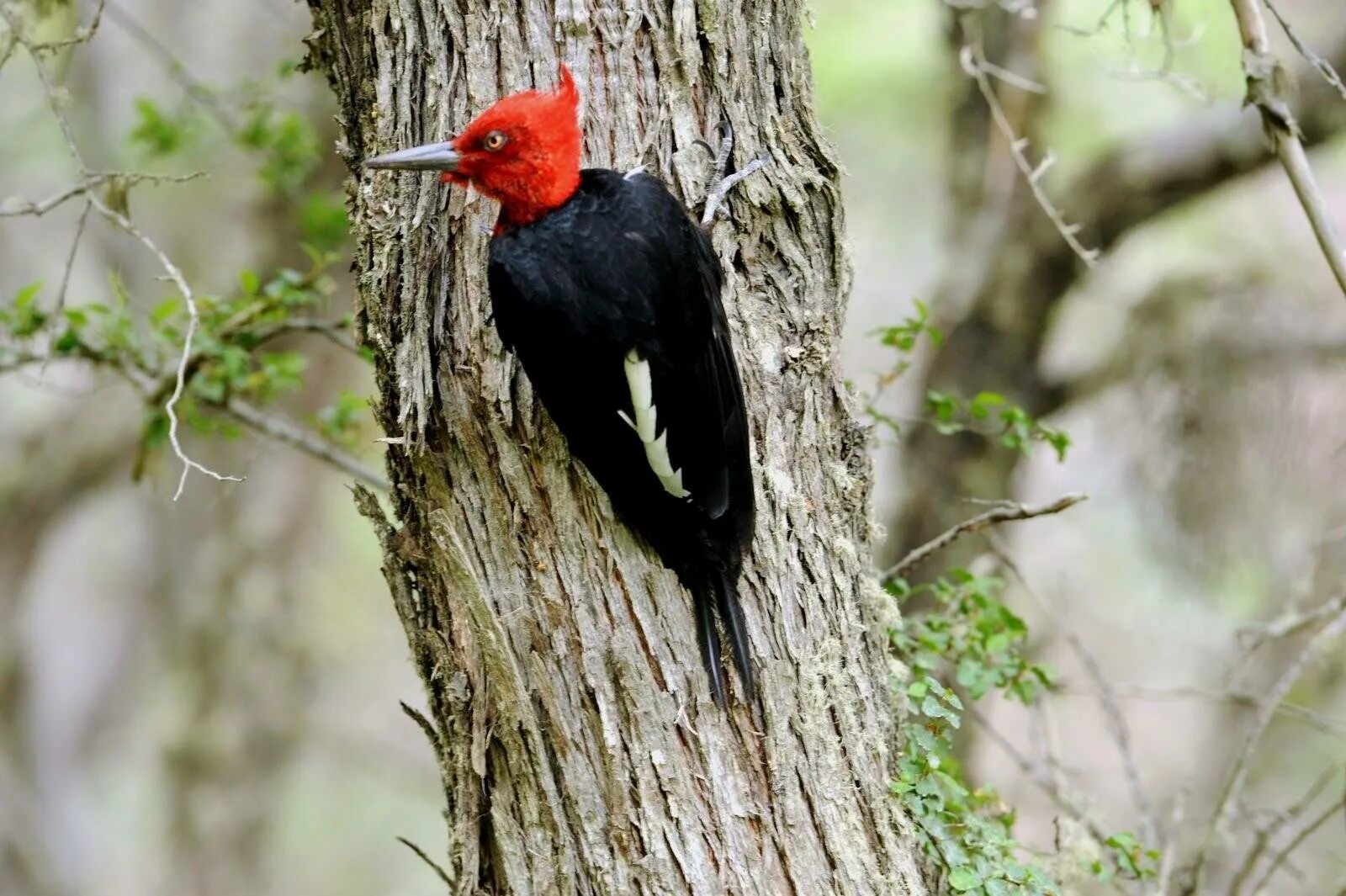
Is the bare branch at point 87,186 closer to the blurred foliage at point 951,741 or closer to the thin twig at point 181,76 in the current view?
the thin twig at point 181,76

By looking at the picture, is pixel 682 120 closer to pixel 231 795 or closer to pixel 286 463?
pixel 286 463

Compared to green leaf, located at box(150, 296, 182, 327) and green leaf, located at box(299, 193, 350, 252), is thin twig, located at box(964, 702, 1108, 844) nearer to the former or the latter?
green leaf, located at box(150, 296, 182, 327)

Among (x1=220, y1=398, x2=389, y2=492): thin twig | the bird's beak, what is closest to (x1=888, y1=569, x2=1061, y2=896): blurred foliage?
the bird's beak

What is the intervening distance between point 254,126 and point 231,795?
5.03m

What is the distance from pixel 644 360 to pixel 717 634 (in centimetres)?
48

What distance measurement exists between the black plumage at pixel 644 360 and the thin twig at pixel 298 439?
1357 millimetres

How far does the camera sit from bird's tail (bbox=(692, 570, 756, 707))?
7.28ft

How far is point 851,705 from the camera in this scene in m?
2.38

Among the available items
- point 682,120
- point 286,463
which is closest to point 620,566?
point 682,120

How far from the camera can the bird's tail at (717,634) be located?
222 centimetres

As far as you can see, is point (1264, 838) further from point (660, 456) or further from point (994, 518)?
point (660, 456)

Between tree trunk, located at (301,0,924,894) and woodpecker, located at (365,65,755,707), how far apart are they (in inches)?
2.0

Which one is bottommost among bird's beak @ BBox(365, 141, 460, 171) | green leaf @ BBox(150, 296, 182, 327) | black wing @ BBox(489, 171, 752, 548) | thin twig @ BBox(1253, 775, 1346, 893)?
thin twig @ BBox(1253, 775, 1346, 893)

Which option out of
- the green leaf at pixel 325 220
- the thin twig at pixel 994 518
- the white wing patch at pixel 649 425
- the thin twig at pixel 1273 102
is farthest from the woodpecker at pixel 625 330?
the green leaf at pixel 325 220
